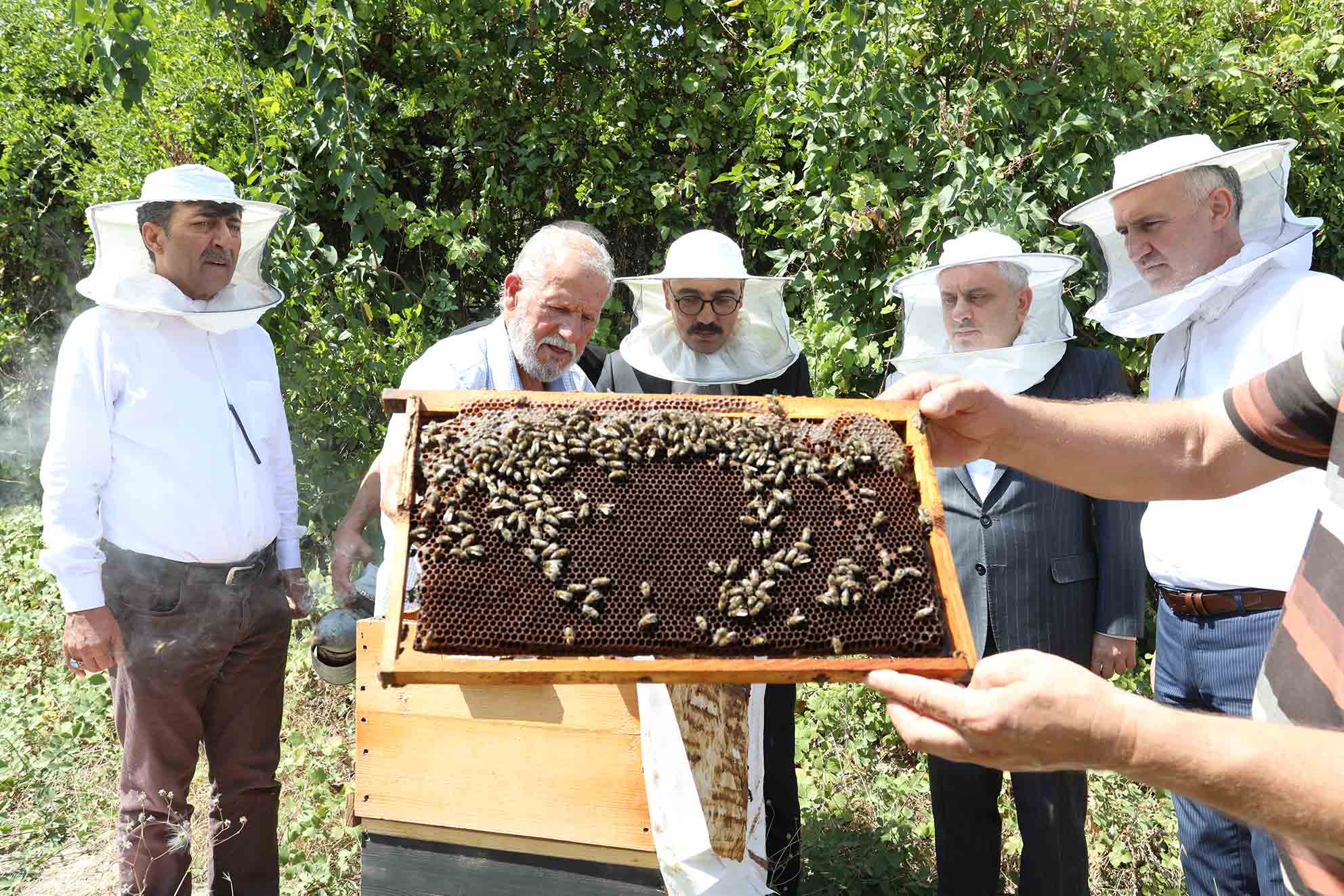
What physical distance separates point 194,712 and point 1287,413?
3931mm

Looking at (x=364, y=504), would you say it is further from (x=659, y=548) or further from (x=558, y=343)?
(x=659, y=548)

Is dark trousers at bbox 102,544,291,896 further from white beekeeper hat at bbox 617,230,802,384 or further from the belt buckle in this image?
white beekeeper hat at bbox 617,230,802,384

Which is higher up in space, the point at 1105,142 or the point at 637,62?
the point at 637,62

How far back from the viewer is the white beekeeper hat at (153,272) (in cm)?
362

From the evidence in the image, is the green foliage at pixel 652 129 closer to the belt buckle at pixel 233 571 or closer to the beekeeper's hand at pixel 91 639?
the belt buckle at pixel 233 571

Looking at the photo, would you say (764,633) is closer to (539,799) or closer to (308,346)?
(539,799)

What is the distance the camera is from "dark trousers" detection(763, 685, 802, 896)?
3908 millimetres

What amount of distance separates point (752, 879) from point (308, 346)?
14.8 ft

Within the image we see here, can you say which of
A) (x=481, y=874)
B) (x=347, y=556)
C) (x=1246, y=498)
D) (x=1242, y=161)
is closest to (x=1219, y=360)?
(x=1246, y=498)

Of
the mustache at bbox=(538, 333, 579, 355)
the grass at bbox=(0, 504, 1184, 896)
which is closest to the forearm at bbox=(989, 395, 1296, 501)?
the mustache at bbox=(538, 333, 579, 355)

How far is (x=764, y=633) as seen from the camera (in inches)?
79.3

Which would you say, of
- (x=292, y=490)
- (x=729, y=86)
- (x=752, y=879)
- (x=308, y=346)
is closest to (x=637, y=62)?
(x=729, y=86)

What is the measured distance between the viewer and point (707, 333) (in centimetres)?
445

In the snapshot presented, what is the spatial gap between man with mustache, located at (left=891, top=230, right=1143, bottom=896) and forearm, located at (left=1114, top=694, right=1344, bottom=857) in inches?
77.9
